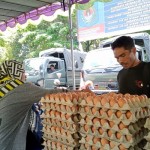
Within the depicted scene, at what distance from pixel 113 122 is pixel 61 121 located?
0.46 metres

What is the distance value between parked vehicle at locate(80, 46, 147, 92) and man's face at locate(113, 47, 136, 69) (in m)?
5.98

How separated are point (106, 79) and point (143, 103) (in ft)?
24.4

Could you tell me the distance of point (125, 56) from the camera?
8.31 feet

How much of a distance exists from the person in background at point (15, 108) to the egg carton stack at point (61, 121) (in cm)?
14

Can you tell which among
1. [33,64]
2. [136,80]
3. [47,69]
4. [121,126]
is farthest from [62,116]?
[33,64]

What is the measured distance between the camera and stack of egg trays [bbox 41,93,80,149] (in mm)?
1783

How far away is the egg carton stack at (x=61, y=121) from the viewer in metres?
1.78

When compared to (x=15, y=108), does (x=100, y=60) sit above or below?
above

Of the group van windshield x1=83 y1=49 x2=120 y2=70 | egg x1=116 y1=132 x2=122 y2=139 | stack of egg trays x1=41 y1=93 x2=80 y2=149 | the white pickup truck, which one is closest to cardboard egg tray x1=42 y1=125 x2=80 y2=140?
stack of egg trays x1=41 y1=93 x2=80 y2=149

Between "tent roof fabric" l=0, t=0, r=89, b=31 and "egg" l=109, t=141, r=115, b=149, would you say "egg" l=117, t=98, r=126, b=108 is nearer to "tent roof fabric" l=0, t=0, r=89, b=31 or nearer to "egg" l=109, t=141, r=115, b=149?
"egg" l=109, t=141, r=115, b=149

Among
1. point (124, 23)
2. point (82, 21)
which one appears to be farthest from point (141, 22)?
point (82, 21)

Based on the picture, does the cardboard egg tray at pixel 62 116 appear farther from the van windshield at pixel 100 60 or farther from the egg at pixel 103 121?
the van windshield at pixel 100 60

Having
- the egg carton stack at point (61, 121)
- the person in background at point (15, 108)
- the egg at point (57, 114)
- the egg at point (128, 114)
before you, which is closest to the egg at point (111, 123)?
the egg at point (128, 114)

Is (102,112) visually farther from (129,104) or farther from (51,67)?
(51,67)
